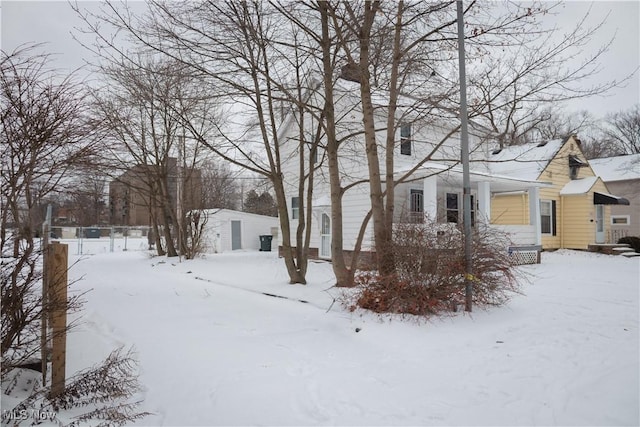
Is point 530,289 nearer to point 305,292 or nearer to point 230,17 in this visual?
point 305,292

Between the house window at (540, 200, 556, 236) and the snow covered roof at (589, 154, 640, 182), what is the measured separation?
1011cm

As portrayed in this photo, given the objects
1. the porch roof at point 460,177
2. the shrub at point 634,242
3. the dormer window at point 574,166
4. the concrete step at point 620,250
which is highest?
the dormer window at point 574,166

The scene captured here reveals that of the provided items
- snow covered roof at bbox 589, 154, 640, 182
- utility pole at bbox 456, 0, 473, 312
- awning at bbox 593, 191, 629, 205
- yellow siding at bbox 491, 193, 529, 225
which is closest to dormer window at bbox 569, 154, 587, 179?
awning at bbox 593, 191, 629, 205

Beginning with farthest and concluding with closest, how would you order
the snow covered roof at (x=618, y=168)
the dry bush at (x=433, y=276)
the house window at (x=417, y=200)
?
the snow covered roof at (x=618, y=168) → the house window at (x=417, y=200) → the dry bush at (x=433, y=276)

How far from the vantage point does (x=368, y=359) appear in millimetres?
5145

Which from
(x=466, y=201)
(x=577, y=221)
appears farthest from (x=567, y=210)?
(x=466, y=201)

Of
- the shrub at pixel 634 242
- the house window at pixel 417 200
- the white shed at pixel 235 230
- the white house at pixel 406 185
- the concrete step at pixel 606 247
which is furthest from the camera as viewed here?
the white shed at pixel 235 230

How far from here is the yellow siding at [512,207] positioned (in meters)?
19.5

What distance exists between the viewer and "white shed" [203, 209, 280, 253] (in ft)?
84.2

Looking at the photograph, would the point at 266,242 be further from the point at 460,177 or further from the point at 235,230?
the point at 460,177

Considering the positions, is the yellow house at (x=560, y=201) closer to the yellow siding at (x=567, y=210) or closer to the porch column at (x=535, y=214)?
the yellow siding at (x=567, y=210)

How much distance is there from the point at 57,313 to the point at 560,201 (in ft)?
71.4

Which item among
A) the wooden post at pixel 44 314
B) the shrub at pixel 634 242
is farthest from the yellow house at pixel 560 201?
the wooden post at pixel 44 314

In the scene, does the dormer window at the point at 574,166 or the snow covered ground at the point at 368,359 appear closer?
the snow covered ground at the point at 368,359
